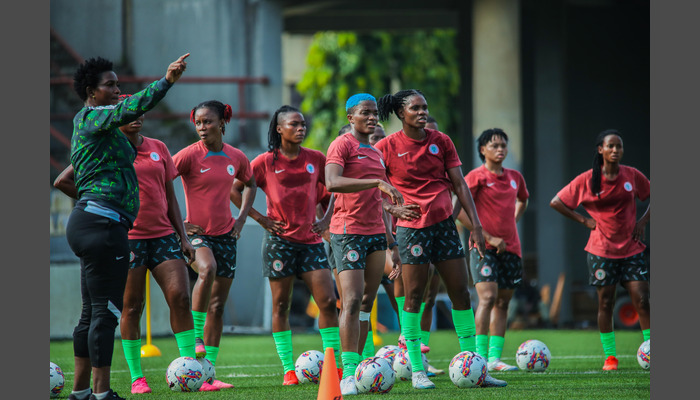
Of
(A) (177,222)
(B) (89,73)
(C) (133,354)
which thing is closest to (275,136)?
(A) (177,222)

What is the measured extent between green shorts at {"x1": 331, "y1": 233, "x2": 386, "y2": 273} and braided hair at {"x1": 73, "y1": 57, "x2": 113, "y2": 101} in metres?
2.45

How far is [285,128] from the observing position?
9000 millimetres

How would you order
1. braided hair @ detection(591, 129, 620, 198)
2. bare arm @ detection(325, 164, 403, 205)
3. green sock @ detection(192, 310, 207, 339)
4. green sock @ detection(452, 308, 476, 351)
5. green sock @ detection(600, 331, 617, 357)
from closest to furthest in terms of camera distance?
bare arm @ detection(325, 164, 403, 205) < green sock @ detection(452, 308, 476, 351) < green sock @ detection(192, 310, 207, 339) < green sock @ detection(600, 331, 617, 357) < braided hair @ detection(591, 129, 620, 198)

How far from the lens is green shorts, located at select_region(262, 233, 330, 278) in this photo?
8898mm

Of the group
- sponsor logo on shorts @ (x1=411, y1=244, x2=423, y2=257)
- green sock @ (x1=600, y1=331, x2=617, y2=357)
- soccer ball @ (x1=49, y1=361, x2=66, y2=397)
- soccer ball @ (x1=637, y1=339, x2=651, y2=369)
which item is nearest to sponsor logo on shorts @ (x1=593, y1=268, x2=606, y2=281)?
green sock @ (x1=600, y1=331, x2=617, y2=357)

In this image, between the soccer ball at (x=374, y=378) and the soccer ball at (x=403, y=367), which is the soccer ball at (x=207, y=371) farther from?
the soccer ball at (x=403, y=367)

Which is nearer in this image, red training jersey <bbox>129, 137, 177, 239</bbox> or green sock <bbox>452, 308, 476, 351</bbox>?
red training jersey <bbox>129, 137, 177, 239</bbox>

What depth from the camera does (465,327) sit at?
848 cm

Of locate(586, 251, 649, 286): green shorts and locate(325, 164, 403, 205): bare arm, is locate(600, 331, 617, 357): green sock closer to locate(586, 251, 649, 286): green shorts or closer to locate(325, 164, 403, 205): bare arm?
locate(586, 251, 649, 286): green shorts

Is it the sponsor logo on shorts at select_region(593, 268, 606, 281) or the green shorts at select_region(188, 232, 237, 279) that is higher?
the green shorts at select_region(188, 232, 237, 279)

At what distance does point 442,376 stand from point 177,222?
3.17m

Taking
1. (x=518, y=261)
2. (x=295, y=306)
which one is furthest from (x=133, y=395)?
(x=295, y=306)

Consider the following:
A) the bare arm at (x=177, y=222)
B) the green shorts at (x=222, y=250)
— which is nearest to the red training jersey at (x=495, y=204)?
the green shorts at (x=222, y=250)

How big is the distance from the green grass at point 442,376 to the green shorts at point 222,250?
1097 mm
